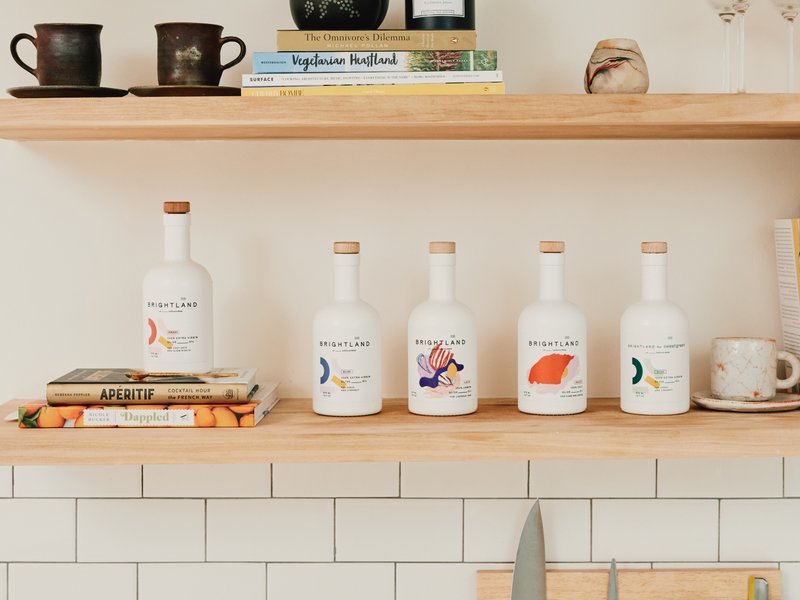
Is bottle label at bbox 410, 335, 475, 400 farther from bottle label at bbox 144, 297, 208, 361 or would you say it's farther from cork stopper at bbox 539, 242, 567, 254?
bottle label at bbox 144, 297, 208, 361

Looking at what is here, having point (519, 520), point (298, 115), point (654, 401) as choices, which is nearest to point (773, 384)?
point (654, 401)

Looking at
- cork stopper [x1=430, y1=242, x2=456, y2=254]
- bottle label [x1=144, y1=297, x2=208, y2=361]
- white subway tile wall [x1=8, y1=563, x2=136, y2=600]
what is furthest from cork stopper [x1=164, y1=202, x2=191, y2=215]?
white subway tile wall [x1=8, y1=563, x2=136, y2=600]

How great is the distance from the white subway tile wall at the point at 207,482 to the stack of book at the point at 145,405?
0.25 meters

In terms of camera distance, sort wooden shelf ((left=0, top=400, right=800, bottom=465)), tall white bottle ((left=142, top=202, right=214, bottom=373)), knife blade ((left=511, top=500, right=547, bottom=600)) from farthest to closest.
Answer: knife blade ((left=511, top=500, right=547, bottom=600)) < tall white bottle ((left=142, top=202, right=214, bottom=373)) < wooden shelf ((left=0, top=400, right=800, bottom=465))

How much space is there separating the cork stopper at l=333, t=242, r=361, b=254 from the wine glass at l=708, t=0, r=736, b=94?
1.82ft

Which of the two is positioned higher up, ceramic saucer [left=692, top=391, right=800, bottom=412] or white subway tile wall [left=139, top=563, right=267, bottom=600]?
ceramic saucer [left=692, top=391, right=800, bottom=412]

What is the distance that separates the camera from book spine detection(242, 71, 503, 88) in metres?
1.16

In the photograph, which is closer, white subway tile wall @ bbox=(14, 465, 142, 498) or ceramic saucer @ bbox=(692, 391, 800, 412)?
ceramic saucer @ bbox=(692, 391, 800, 412)

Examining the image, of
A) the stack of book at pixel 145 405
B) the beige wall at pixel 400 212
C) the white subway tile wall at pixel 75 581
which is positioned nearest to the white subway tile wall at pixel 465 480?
the beige wall at pixel 400 212

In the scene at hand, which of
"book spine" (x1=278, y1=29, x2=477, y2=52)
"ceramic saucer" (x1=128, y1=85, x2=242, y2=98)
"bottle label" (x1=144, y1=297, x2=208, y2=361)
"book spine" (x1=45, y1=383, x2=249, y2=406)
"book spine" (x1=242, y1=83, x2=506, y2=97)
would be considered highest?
"book spine" (x1=278, y1=29, x2=477, y2=52)

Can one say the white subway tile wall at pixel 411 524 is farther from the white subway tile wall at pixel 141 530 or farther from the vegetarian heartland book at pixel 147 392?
the vegetarian heartland book at pixel 147 392

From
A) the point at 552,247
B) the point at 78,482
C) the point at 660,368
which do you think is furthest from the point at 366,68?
the point at 78,482

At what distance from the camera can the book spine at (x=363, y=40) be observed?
117cm

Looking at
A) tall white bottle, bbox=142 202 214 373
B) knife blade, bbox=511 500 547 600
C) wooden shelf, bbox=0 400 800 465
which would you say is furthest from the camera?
knife blade, bbox=511 500 547 600
